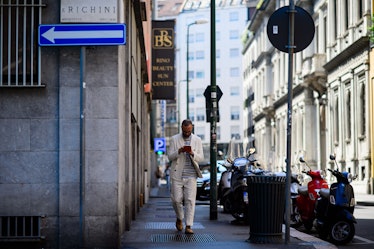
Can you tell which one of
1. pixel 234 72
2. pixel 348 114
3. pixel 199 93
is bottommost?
pixel 348 114

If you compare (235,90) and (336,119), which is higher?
(235,90)

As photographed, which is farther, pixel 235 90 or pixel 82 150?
pixel 235 90

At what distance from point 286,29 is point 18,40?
11.7 ft

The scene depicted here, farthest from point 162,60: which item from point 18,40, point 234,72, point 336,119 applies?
point 234,72

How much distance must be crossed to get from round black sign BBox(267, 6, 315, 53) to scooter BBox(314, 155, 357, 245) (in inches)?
132

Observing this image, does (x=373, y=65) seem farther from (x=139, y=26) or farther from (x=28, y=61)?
(x=28, y=61)

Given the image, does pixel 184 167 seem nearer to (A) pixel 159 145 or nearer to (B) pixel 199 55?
(A) pixel 159 145

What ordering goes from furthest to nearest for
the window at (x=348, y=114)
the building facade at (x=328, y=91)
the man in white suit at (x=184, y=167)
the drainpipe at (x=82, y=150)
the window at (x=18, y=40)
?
1. the window at (x=348, y=114)
2. the building facade at (x=328, y=91)
3. the man in white suit at (x=184, y=167)
4. the window at (x=18, y=40)
5. the drainpipe at (x=82, y=150)

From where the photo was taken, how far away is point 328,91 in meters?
50.6

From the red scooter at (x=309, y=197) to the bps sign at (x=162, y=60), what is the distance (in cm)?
2270

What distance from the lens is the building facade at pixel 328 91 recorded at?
135ft

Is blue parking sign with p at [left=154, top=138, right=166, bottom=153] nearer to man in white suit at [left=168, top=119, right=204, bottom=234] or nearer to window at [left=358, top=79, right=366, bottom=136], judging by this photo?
window at [left=358, top=79, right=366, bottom=136]

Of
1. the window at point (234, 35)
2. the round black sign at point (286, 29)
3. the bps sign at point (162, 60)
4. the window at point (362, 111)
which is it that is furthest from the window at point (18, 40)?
the window at point (234, 35)

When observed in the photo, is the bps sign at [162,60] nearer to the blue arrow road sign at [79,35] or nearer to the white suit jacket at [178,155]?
the white suit jacket at [178,155]
